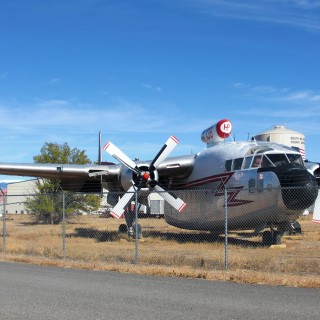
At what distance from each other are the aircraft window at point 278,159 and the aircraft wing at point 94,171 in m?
5.63

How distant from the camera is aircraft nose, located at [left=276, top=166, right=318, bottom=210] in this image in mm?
17703

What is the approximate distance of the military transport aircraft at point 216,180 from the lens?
1853 cm

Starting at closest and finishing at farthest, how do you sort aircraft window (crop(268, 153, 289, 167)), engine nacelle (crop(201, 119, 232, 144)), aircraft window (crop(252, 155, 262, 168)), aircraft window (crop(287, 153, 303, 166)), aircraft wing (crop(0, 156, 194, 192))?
aircraft window (crop(268, 153, 289, 167)) → aircraft window (crop(287, 153, 303, 166)) → aircraft window (crop(252, 155, 262, 168)) → aircraft wing (crop(0, 156, 194, 192)) → engine nacelle (crop(201, 119, 232, 144))

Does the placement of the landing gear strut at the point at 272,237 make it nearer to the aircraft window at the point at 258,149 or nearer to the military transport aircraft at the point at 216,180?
the military transport aircraft at the point at 216,180

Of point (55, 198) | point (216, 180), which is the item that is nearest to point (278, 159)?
point (216, 180)

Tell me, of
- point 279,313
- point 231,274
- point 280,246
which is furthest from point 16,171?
point 279,313

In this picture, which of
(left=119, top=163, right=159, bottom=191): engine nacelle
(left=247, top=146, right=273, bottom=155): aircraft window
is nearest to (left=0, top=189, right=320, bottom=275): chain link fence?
(left=119, top=163, right=159, bottom=191): engine nacelle

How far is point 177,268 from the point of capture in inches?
554

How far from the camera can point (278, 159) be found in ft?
64.0

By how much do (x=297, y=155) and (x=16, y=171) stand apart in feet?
43.4

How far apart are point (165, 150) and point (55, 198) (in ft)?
80.4

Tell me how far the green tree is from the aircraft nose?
1040 inches

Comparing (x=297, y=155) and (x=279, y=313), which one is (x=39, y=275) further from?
(x=297, y=155)

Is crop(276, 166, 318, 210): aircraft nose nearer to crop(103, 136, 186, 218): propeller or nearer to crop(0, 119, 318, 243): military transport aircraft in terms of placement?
crop(0, 119, 318, 243): military transport aircraft
